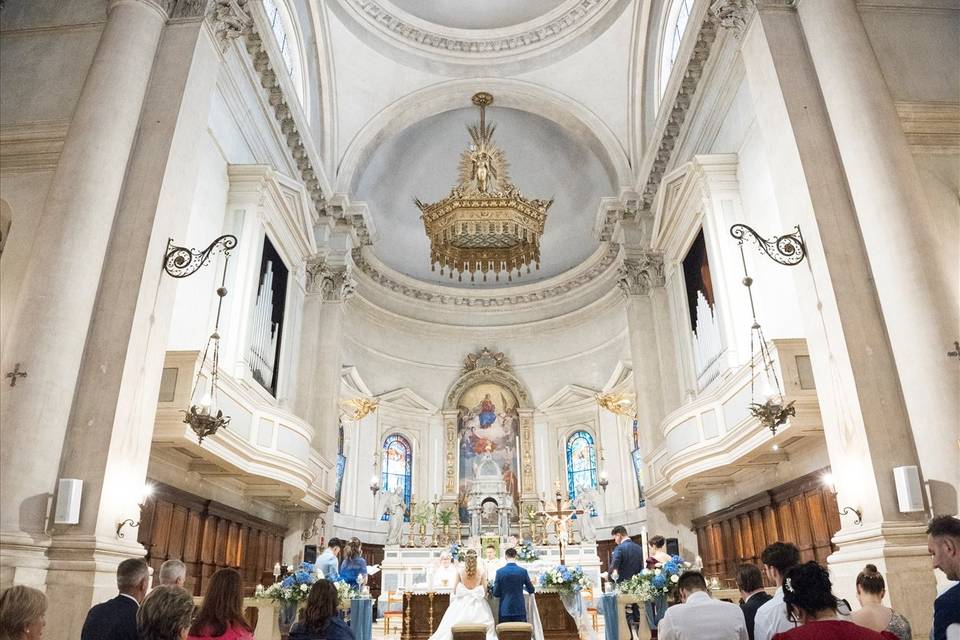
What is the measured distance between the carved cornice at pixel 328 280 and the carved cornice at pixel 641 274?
7.20 m

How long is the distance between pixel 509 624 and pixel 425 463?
15.5 m

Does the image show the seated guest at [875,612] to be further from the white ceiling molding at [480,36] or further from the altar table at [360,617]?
the white ceiling molding at [480,36]

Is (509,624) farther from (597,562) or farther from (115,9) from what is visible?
(115,9)

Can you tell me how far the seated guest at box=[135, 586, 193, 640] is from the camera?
3.34 m

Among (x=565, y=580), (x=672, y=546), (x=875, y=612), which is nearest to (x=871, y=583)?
(x=875, y=612)

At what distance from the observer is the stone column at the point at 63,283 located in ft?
20.6

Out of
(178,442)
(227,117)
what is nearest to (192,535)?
(178,442)

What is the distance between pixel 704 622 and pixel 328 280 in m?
14.7

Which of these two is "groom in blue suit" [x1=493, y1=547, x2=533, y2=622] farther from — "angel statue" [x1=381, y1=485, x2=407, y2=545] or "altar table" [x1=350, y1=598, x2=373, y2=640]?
"angel statue" [x1=381, y1=485, x2=407, y2=545]

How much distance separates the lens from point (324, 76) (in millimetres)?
18031

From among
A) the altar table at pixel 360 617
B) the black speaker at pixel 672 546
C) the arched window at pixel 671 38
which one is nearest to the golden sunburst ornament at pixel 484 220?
the arched window at pixel 671 38

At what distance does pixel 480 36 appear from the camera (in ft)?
65.1

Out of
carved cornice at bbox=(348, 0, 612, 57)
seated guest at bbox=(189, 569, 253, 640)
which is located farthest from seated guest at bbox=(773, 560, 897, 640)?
carved cornice at bbox=(348, 0, 612, 57)

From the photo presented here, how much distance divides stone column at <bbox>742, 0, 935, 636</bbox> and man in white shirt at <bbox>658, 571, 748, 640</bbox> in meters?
2.98
